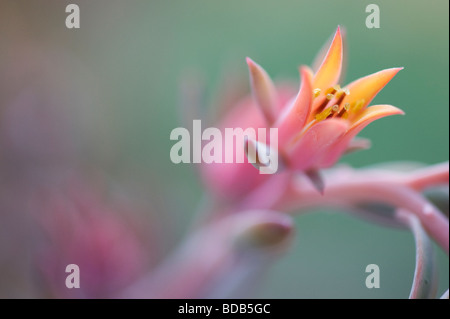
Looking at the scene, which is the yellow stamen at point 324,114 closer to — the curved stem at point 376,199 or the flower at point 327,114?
the flower at point 327,114

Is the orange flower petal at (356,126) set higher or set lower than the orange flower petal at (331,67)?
lower

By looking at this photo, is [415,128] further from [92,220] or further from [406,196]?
[92,220]

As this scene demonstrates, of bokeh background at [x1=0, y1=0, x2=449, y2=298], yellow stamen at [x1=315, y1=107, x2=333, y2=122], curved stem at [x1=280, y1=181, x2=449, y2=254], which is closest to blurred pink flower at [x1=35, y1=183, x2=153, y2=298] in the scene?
bokeh background at [x1=0, y1=0, x2=449, y2=298]

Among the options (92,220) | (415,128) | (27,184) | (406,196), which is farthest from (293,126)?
(415,128)

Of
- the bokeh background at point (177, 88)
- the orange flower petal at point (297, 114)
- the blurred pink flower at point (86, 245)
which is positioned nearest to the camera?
the orange flower petal at point (297, 114)

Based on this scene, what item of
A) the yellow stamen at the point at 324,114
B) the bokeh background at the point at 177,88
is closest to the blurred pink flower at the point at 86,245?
the bokeh background at the point at 177,88

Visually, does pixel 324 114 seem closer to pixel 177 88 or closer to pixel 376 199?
pixel 376 199
